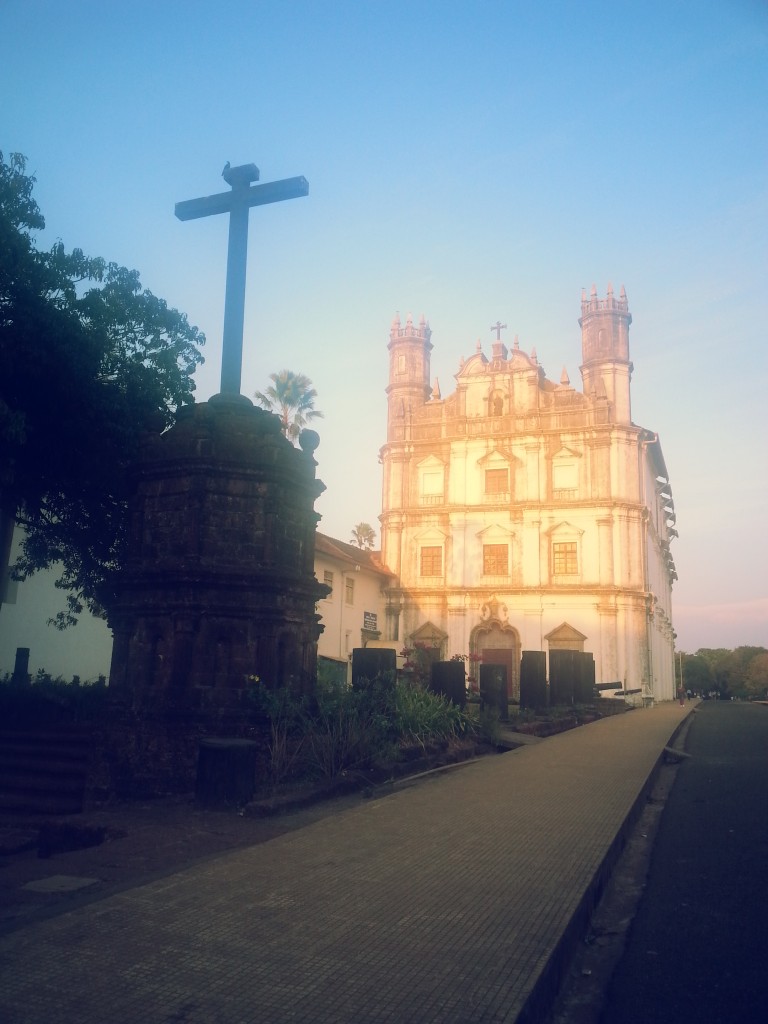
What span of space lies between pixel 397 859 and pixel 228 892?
50.3 inches

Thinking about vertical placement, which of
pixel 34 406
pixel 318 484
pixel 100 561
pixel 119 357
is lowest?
pixel 100 561

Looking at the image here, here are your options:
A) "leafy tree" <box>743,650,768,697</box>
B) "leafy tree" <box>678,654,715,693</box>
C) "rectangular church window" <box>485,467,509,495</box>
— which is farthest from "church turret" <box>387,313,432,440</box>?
"leafy tree" <box>678,654,715,693</box>

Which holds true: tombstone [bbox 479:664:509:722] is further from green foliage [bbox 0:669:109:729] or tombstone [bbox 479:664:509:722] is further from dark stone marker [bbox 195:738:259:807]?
dark stone marker [bbox 195:738:259:807]

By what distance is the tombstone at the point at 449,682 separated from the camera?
533 inches

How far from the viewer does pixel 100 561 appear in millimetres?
13031

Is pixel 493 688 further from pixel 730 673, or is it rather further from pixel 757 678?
pixel 730 673

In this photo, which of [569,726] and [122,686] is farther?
[569,726]

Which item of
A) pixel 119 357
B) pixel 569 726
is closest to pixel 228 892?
pixel 119 357

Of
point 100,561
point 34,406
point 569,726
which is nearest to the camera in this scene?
point 34,406

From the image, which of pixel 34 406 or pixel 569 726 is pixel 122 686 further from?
pixel 569 726

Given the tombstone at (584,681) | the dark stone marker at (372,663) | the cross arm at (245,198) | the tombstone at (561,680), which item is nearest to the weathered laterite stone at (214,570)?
the dark stone marker at (372,663)

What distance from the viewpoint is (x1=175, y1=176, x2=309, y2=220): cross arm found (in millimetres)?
10781

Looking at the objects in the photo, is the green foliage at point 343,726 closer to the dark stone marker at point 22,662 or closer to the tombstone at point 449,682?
the tombstone at point 449,682

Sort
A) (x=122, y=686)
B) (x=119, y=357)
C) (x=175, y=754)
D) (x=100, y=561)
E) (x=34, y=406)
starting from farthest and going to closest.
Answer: (x=100, y=561) → (x=119, y=357) → (x=34, y=406) → (x=122, y=686) → (x=175, y=754)
